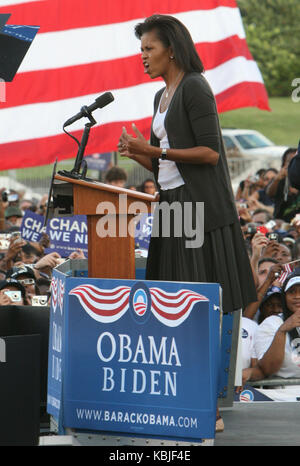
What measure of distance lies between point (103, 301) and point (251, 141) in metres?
27.4

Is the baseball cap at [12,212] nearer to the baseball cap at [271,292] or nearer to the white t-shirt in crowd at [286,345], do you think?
the baseball cap at [271,292]

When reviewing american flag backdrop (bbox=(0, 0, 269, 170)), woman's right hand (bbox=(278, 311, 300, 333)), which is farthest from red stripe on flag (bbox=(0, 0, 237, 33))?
woman's right hand (bbox=(278, 311, 300, 333))

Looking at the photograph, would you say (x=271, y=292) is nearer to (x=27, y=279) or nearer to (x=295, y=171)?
(x=27, y=279)

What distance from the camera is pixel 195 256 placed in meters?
4.48

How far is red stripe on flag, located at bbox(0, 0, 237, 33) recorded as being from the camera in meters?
10.5

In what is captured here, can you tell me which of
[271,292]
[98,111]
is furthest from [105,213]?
[98,111]

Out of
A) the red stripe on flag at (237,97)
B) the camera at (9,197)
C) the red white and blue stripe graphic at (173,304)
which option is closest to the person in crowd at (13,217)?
the camera at (9,197)

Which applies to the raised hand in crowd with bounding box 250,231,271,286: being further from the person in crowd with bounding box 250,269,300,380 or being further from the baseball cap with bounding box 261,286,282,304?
the person in crowd with bounding box 250,269,300,380

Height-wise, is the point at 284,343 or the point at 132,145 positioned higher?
the point at 132,145

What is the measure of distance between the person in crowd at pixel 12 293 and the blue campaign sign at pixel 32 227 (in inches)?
94.9
